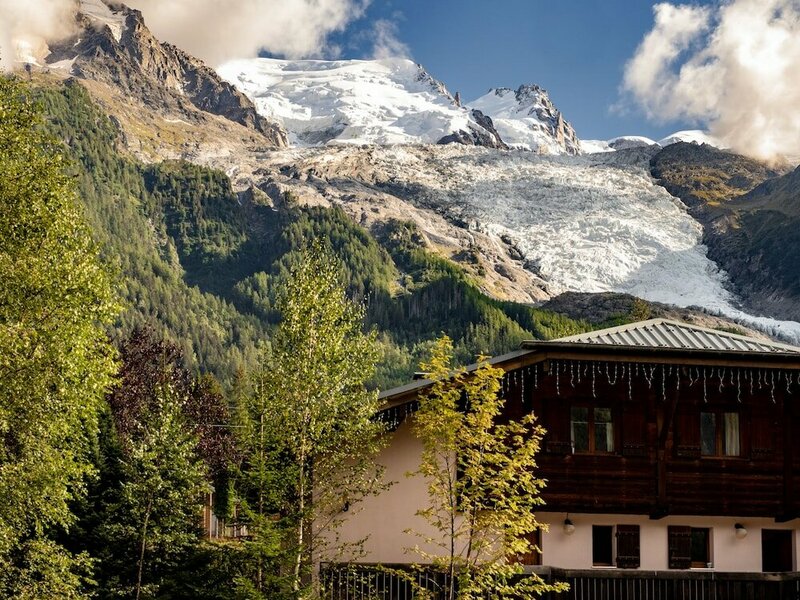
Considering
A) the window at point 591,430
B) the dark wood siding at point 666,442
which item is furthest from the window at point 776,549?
the window at point 591,430

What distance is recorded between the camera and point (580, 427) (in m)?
31.0

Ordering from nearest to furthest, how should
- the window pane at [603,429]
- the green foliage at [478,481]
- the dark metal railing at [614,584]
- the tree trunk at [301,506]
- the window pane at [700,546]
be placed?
the green foliage at [478,481] → the tree trunk at [301,506] → the dark metal railing at [614,584] → the window pane at [603,429] → the window pane at [700,546]

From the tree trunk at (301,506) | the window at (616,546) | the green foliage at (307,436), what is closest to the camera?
the tree trunk at (301,506)

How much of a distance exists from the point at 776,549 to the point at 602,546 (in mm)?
5078

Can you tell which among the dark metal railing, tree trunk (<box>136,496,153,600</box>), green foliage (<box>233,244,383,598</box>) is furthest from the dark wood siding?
tree trunk (<box>136,496,153,600</box>)

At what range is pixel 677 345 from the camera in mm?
30891

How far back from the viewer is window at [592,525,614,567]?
101 feet

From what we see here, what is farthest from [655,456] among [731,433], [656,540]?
[731,433]

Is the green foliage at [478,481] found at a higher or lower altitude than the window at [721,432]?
lower

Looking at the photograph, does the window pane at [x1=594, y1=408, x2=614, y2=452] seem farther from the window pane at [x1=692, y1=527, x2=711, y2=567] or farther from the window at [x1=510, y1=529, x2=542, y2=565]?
the window pane at [x1=692, y1=527, x2=711, y2=567]

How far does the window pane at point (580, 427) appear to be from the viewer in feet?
102

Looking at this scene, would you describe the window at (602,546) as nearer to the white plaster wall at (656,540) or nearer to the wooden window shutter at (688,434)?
the white plaster wall at (656,540)

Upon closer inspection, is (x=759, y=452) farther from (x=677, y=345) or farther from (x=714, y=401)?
(x=677, y=345)

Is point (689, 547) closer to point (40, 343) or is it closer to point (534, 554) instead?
point (534, 554)
